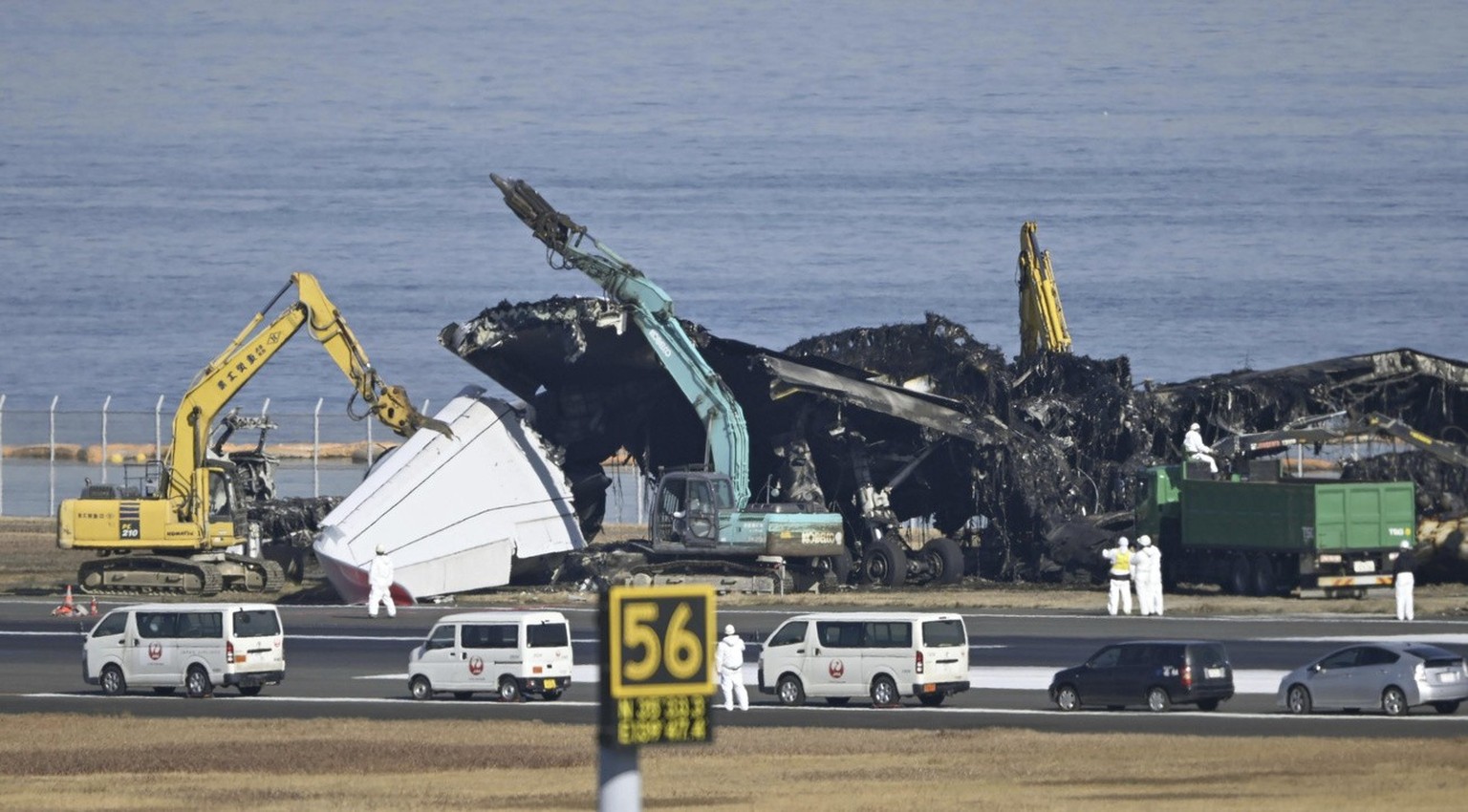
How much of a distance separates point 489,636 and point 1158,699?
11.8 metres

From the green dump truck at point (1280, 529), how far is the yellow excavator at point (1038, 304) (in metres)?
10.5

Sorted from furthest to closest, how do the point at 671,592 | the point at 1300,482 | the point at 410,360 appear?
the point at 410,360, the point at 1300,482, the point at 671,592

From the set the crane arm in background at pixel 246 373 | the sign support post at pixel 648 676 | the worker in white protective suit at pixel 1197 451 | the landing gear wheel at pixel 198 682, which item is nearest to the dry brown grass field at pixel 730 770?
the landing gear wheel at pixel 198 682

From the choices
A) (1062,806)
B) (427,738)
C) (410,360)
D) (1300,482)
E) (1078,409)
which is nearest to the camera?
(1062,806)

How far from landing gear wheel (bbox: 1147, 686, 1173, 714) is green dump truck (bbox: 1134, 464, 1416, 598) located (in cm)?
2084

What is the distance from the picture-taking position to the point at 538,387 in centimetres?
7125

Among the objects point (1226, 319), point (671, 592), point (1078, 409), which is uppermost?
point (1226, 319)

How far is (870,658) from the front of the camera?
4119 centimetres

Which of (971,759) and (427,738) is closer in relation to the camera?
(971,759)

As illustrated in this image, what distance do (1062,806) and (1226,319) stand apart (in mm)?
151895

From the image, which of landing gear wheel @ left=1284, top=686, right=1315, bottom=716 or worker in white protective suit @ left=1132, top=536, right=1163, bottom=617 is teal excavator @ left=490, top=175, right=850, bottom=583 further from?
landing gear wheel @ left=1284, top=686, right=1315, bottom=716

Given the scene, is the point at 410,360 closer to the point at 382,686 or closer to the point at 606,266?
the point at 606,266

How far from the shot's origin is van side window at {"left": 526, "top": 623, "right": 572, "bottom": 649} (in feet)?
139

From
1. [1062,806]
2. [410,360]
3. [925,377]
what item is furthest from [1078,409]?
[410,360]
